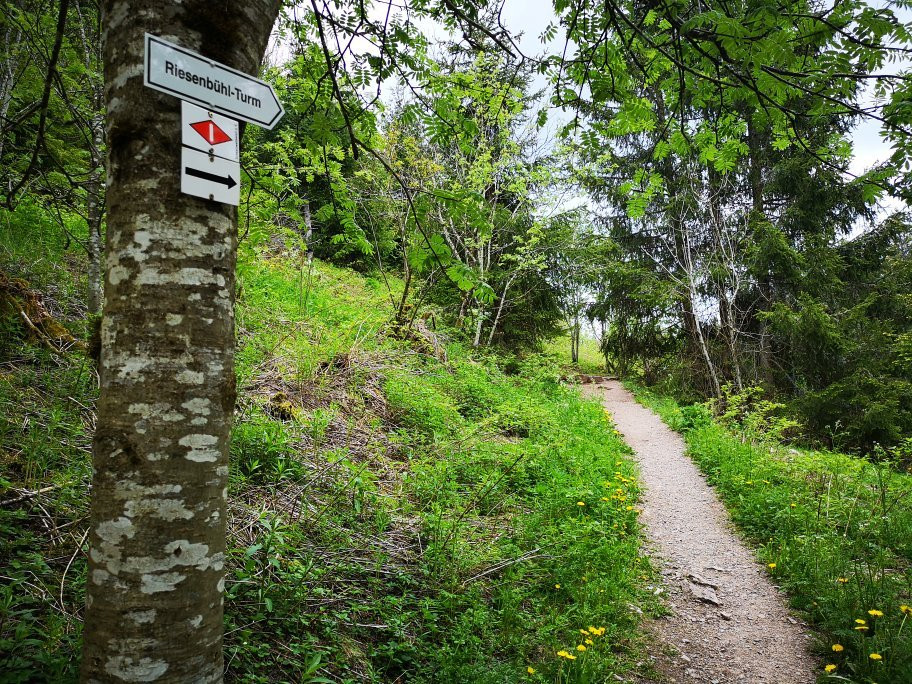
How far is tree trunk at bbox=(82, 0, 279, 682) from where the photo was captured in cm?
117

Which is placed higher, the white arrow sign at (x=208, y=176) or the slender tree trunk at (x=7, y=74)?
the slender tree trunk at (x=7, y=74)

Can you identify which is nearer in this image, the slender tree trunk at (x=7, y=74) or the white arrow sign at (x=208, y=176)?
the white arrow sign at (x=208, y=176)

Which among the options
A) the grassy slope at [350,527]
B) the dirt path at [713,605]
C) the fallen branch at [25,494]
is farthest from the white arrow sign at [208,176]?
the dirt path at [713,605]

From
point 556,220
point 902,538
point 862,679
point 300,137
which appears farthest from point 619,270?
point 300,137

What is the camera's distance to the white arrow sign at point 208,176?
123 centimetres

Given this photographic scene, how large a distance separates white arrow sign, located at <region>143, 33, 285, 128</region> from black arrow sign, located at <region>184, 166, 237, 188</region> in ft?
0.63

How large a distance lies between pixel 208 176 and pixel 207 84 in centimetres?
26

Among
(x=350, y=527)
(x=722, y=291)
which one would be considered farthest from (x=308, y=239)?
(x=722, y=291)

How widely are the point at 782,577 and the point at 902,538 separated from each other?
1567 mm

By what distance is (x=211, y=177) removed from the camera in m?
1.28

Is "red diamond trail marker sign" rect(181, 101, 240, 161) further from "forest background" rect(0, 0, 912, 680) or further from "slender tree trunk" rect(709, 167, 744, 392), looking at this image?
"slender tree trunk" rect(709, 167, 744, 392)

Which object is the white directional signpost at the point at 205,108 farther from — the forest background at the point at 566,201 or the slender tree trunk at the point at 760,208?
the slender tree trunk at the point at 760,208

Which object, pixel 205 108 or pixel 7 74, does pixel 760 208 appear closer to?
pixel 205 108

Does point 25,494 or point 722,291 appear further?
point 722,291
